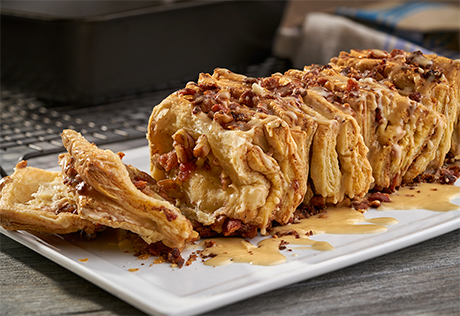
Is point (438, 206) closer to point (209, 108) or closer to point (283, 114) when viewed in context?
point (283, 114)

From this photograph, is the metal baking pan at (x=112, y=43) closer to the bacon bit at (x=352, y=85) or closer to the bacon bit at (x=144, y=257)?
the bacon bit at (x=352, y=85)

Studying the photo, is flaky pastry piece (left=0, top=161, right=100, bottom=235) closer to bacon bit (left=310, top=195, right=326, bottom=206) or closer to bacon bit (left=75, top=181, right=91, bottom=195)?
bacon bit (left=75, top=181, right=91, bottom=195)

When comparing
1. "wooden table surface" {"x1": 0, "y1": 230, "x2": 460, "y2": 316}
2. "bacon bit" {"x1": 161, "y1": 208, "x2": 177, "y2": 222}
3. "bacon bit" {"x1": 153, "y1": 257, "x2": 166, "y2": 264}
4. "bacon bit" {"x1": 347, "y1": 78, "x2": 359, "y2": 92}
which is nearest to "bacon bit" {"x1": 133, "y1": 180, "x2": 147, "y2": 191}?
"bacon bit" {"x1": 161, "y1": 208, "x2": 177, "y2": 222}

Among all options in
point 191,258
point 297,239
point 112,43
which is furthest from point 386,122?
point 112,43

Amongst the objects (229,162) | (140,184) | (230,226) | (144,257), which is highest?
(229,162)

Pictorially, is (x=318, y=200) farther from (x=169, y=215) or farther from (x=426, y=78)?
(x=426, y=78)

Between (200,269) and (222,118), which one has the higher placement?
(222,118)

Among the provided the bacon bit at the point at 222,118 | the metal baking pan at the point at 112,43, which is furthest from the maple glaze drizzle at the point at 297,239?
the metal baking pan at the point at 112,43
